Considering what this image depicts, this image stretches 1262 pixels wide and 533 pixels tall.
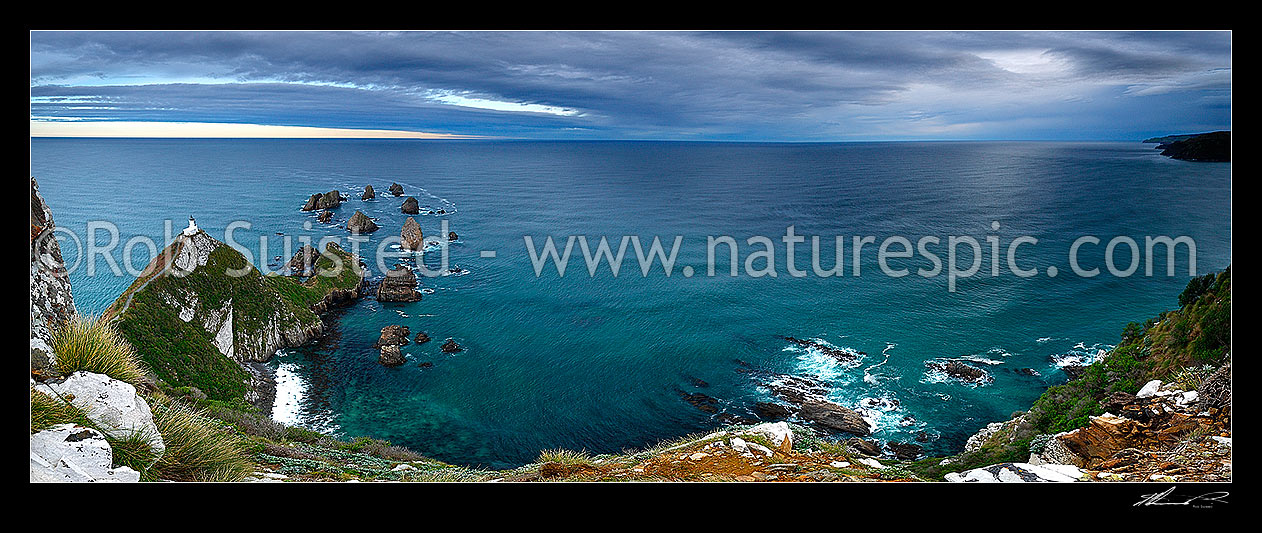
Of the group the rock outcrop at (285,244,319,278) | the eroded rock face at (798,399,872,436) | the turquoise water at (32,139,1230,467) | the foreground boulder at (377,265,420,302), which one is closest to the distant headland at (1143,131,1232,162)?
the turquoise water at (32,139,1230,467)

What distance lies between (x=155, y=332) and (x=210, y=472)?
24028 millimetres

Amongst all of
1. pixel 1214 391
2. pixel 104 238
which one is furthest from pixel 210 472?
pixel 104 238

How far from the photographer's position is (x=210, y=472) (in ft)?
20.2

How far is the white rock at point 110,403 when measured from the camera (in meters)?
5.86

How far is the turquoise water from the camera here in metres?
25.8

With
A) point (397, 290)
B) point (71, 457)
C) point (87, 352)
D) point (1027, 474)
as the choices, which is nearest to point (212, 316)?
point (397, 290)

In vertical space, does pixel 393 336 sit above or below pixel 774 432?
below

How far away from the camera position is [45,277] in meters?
6.99

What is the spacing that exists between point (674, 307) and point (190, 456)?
3370cm

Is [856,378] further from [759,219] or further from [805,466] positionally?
[759,219]

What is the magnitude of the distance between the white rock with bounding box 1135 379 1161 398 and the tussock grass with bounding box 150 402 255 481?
12.0 m

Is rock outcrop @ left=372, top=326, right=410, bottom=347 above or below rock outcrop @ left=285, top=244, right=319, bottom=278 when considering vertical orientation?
below
